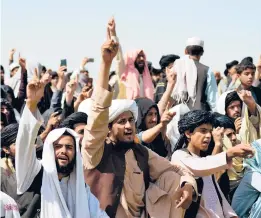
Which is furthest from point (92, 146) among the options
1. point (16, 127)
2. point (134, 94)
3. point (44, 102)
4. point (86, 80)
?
point (86, 80)

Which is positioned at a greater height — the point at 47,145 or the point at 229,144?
the point at 47,145

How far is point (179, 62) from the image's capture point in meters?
10.6

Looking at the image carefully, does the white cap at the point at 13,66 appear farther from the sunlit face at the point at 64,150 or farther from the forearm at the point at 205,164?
the sunlit face at the point at 64,150

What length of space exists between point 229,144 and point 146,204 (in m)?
1.87

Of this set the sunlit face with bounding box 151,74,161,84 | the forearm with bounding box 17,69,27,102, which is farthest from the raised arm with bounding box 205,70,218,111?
the sunlit face with bounding box 151,74,161,84

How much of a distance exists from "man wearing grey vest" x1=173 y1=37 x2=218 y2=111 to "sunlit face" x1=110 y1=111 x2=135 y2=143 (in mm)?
3593

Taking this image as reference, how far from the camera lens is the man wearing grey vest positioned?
34.0ft

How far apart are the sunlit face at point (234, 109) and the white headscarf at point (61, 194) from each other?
3.25 metres

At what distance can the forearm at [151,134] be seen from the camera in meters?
7.93

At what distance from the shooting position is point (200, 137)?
7.13 meters

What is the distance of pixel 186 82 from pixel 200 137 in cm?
337

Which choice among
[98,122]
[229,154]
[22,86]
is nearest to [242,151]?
[229,154]

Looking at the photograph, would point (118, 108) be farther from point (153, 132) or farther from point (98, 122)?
point (153, 132)

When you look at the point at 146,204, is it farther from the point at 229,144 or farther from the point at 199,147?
the point at 229,144
